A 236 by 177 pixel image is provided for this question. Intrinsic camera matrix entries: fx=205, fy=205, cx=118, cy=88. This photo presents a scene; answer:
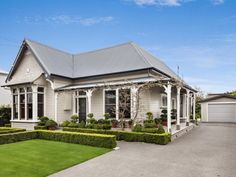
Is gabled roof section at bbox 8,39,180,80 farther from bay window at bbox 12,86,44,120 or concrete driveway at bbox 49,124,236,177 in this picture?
concrete driveway at bbox 49,124,236,177

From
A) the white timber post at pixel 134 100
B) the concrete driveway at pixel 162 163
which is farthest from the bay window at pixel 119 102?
the concrete driveway at pixel 162 163

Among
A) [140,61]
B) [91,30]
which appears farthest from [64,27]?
[140,61]

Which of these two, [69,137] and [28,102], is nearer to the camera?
[69,137]

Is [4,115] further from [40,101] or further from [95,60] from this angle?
[95,60]

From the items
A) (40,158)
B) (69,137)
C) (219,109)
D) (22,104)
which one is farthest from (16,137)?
(219,109)

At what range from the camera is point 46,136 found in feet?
41.0

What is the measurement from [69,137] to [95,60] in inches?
406

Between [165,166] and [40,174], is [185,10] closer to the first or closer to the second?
[165,166]

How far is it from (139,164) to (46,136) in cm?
735

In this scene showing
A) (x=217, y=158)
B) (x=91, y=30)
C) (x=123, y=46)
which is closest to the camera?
(x=217, y=158)

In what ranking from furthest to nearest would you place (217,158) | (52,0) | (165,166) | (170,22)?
(170,22), (52,0), (217,158), (165,166)

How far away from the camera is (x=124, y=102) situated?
47.1 ft

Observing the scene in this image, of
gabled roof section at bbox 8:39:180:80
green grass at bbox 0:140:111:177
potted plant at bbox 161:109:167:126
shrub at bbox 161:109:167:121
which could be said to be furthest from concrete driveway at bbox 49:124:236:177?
gabled roof section at bbox 8:39:180:80

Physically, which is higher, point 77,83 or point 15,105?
point 77,83
